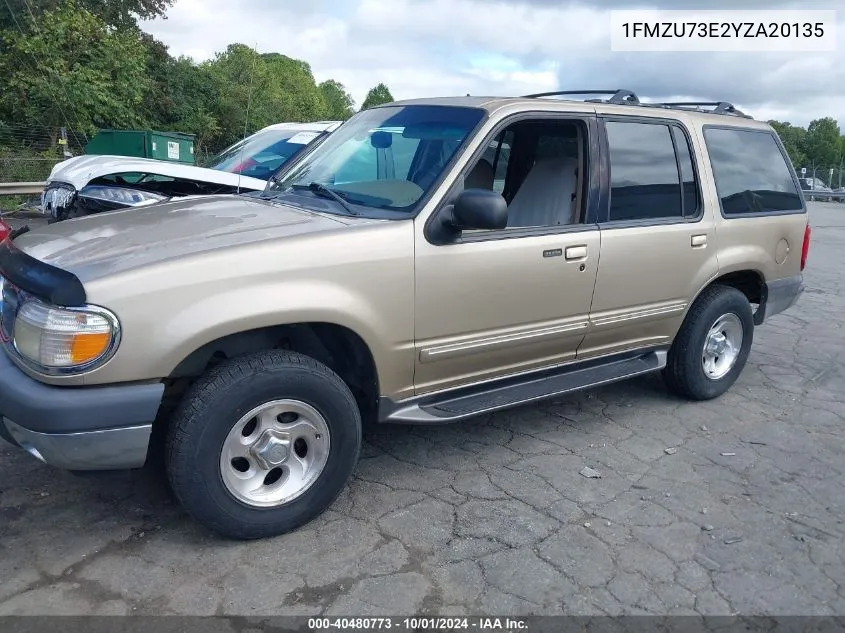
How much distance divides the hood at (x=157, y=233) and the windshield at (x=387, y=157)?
0.93 feet

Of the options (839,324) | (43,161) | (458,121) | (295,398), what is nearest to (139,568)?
(295,398)

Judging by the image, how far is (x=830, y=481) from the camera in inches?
156

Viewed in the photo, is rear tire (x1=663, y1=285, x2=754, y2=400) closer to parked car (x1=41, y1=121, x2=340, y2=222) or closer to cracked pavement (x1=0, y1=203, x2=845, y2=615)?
cracked pavement (x1=0, y1=203, x2=845, y2=615)

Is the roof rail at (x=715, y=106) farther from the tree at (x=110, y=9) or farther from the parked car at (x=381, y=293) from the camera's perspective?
the tree at (x=110, y=9)

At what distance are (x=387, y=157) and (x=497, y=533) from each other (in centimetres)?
201

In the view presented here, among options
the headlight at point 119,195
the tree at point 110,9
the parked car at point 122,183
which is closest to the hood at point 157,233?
the parked car at point 122,183

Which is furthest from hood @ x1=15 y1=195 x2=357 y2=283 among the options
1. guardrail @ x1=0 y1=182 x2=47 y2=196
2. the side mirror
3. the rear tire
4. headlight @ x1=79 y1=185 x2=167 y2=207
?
guardrail @ x1=0 y1=182 x2=47 y2=196

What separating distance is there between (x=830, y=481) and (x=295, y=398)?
9.51ft

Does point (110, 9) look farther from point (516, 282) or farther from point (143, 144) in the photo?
point (516, 282)

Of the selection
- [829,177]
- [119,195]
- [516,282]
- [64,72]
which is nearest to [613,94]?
[516,282]

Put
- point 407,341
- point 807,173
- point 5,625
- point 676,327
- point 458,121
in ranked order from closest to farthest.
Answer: point 5,625, point 407,341, point 458,121, point 676,327, point 807,173

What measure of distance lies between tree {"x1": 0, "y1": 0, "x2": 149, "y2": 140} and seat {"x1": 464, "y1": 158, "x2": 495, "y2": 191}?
18309mm

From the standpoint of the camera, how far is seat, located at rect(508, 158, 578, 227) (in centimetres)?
431

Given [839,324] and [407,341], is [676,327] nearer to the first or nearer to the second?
[407,341]
